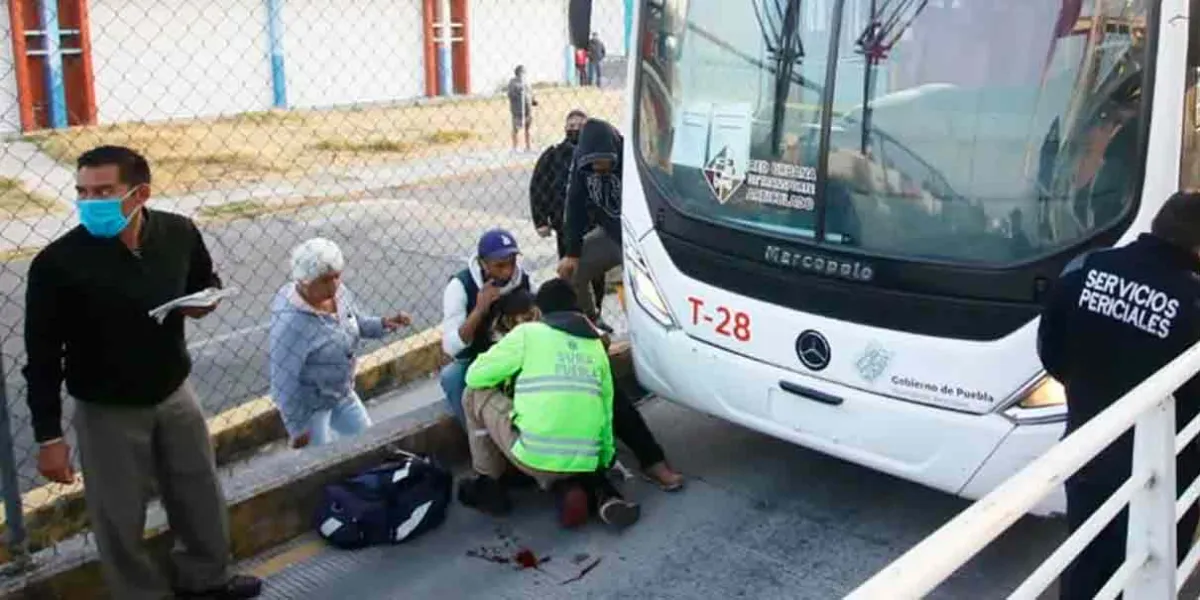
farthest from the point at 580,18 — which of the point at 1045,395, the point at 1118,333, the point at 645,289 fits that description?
the point at 1118,333

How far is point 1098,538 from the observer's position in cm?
373

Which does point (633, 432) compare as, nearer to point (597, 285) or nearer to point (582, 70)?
point (597, 285)

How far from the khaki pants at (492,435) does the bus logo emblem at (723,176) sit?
1225mm

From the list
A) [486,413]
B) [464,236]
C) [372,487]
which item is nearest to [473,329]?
[486,413]

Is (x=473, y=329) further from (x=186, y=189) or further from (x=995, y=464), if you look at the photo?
(x=186, y=189)

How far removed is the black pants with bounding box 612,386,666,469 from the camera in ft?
17.7

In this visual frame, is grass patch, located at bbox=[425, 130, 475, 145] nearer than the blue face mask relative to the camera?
No

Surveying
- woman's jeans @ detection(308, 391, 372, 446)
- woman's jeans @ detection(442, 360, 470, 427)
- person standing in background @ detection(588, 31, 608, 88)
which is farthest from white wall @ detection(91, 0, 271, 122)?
woman's jeans @ detection(442, 360, 470, 427)

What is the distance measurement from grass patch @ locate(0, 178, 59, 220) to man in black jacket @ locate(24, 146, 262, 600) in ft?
38.4

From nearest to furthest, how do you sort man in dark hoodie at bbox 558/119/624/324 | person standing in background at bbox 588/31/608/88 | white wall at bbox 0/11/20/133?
man in dark hoodie at bbox 558/119/624/324 < white wall at bbox 0/11/20/133 < person standing in background at bbox 588/31/608/88

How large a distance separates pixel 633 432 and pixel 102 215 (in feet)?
8.23

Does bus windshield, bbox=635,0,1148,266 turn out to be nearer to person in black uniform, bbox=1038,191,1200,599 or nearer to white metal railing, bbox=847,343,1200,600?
person in black uniform, bbox=1038,191,1200,599

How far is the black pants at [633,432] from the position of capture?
5406 millimetres

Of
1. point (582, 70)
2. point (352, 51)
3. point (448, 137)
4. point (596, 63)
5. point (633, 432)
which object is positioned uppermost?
point (352, 51)
